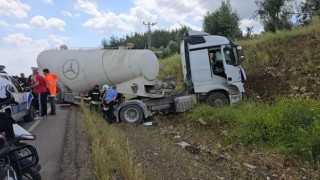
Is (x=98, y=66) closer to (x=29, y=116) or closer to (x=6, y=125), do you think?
(x=29, y=116)

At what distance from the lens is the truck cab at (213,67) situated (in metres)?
16.1

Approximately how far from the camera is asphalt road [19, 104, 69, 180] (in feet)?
25.2

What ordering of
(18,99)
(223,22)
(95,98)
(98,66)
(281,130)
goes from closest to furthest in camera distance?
1. (281,130)
2. (18,99)
3. (95,98)
4. (98,66)
5. (223,22)

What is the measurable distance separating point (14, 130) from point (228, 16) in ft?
94.2

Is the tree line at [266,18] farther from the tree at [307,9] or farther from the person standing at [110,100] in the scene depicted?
the person standing at [110,100]

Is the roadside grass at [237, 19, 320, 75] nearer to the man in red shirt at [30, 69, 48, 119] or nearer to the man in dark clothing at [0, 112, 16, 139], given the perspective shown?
the man in red shirt at [30, 69, 48, 119]

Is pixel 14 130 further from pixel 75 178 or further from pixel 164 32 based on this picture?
pixel 164 32

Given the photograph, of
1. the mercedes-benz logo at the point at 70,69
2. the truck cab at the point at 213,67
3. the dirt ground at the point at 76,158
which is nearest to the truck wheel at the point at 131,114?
the truck cab at the point at 213,67

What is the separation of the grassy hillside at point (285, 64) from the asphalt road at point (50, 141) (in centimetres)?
858

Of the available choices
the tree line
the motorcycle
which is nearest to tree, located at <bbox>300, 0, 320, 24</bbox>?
the tree line

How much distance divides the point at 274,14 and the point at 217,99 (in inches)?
647

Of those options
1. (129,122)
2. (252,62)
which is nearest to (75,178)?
(129,122)

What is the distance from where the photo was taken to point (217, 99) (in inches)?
645

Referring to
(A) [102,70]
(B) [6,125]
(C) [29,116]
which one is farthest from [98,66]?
(B) [6,125]
